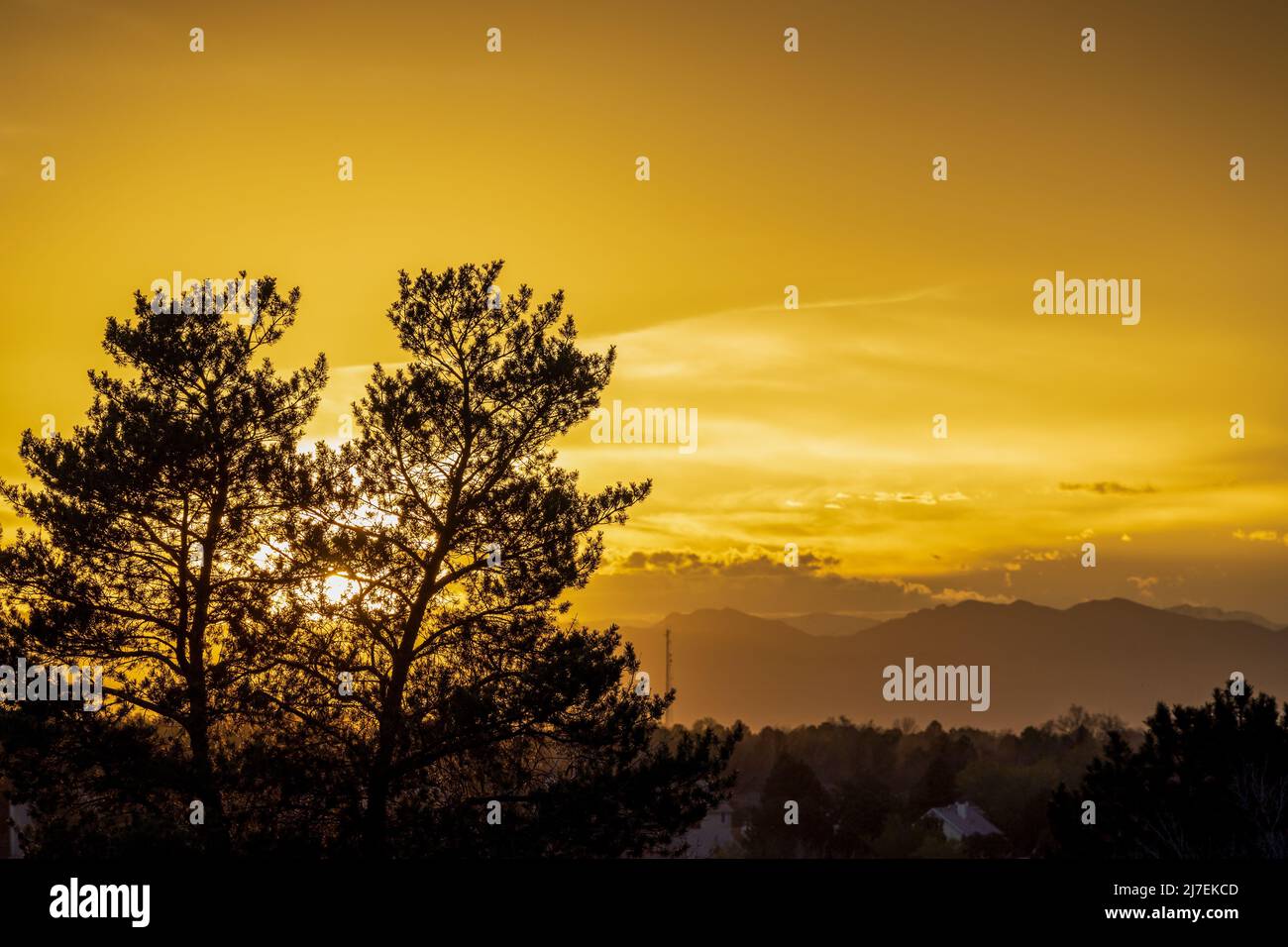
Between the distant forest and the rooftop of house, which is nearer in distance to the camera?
the distant forest

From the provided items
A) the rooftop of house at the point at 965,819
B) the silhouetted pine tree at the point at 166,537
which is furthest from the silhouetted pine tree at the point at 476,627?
the rooftop of house at the point at 965,819

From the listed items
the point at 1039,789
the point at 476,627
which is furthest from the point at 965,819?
the point at 476,627

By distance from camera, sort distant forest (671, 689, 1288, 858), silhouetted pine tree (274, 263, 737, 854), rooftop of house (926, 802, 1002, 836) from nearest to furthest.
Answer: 1. silhouetted pine tree (274, 263, 737, 854)
2. distant forest (671, 689, 1288, 858)
3. rooftop of house (926, 802, 1002, 836)

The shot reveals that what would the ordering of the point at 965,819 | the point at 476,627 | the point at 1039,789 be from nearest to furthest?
the point at 476,627
the point at 1039,789
the point at 965,819

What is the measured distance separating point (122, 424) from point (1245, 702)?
98.1 ft

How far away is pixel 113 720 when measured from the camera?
19672mm

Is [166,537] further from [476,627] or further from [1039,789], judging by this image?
[1039,789]

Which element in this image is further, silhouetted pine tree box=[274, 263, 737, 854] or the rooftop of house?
the rooftop of house

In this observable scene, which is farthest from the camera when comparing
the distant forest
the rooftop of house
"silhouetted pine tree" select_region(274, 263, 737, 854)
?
the rooftop of house

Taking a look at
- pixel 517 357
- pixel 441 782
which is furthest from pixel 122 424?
pixel 441 782

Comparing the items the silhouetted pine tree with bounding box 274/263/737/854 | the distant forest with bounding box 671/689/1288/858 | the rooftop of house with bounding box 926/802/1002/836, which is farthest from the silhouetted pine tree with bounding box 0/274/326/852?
the rooftop of house with bounding box 926/802/1002/836

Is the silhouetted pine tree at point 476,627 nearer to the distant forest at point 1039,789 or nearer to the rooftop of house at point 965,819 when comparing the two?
the distant forest at point 1039,789

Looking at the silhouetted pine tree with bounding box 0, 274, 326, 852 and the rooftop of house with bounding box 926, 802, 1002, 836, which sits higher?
the silhouetted pine tree with bounding box 0, 274, 326, 852

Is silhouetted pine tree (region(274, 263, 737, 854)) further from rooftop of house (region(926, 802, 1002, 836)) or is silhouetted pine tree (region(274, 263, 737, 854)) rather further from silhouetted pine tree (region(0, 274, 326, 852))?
rooftop of house (region(926, 802, 1002, 836))
